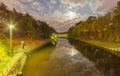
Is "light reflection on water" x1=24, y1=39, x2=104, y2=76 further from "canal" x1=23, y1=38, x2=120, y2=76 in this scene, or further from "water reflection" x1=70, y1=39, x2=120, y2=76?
"water reflection" x1=70, y1=39, x2=120, y2=76

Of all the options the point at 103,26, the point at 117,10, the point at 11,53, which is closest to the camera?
the point at 11,53

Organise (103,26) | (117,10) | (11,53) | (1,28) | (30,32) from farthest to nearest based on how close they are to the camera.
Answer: (103,26)
(30,32)
(117,10)
(1,28)
(11,53)

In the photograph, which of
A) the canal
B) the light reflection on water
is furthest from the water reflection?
the light reflection on water

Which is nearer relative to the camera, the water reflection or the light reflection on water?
the light reflection on water

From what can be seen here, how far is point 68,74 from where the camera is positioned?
25672 mm

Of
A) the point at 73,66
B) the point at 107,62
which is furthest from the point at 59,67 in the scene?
the point at 107,62

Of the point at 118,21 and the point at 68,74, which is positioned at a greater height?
the point at 118,21

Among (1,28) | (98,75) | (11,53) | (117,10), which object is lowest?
(98,75)

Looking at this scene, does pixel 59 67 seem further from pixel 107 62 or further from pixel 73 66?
pixel 107 62

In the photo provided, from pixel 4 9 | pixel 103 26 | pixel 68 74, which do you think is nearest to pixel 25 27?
pixel 4 9

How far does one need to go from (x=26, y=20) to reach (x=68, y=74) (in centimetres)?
6381

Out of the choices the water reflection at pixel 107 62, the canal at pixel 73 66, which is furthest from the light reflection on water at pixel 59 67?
the water reflection at pixel 107 62

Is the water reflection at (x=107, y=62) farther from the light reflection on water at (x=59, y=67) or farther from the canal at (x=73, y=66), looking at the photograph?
the light reflection on water at (x=59, y=67)

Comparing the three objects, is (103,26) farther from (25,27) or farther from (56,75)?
(56,75)
